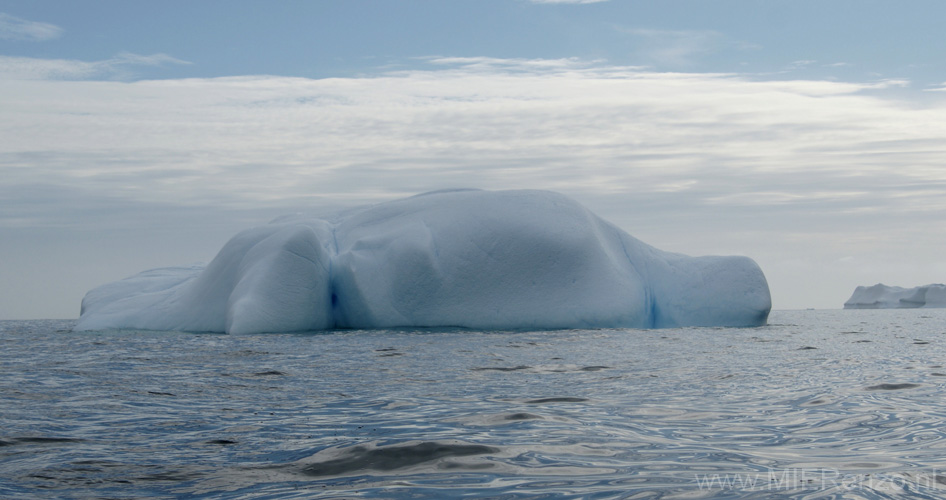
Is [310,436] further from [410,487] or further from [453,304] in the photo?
[453,304]

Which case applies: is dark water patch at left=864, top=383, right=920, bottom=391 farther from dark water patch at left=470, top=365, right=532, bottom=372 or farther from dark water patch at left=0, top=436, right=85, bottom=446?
dark water patch at left=0, top=436, right=85, bottom=446

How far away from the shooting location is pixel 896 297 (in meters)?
63.8

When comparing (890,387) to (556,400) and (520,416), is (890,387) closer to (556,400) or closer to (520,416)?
(556,400)

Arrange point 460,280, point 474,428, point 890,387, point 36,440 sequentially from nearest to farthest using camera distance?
point 36,440
point 474,428
point 890,387
point 460,280

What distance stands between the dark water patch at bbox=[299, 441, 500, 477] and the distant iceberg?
6602cm

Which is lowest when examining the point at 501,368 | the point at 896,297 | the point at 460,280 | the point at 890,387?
the point at 896,297

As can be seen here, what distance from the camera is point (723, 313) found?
62.5 feet

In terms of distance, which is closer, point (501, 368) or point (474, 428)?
point (474, 428)

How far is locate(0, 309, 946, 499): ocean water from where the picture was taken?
11.2 ft

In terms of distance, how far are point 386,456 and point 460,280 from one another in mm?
13975

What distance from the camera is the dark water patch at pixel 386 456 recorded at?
12.2ft

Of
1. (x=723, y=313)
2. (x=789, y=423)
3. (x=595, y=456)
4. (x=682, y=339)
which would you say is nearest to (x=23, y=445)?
(x=595, y=456)

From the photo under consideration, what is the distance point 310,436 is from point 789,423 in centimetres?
284

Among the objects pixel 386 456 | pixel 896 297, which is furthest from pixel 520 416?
pixel 896 297
